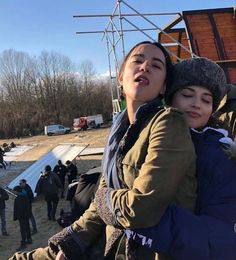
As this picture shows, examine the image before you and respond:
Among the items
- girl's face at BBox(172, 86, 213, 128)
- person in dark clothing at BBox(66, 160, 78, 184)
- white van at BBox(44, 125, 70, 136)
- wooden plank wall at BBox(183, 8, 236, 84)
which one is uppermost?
wooden plank wall at BBox(183, 8, 236, 84)

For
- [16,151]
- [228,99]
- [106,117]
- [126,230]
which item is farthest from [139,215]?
[106,117]

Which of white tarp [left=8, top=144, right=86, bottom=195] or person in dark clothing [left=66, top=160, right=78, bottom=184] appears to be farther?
white tarp [left=8, top=144, right=86, bottom=195]

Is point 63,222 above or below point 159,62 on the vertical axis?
below

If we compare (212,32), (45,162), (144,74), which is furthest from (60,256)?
(45,162)

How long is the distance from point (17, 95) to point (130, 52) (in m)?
62.8

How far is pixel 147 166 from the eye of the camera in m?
1.41

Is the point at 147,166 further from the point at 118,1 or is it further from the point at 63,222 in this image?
the point at 118,1

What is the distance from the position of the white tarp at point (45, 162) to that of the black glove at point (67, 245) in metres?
11.5

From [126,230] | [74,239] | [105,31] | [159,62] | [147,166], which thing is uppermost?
[105,31]

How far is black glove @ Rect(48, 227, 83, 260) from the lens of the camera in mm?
1752

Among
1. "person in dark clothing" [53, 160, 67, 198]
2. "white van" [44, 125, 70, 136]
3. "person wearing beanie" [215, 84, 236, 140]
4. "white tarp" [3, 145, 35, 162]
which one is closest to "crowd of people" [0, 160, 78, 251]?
"person in dark clothing" [53, 160, 67, 198]

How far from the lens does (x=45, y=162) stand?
1579 centimetres

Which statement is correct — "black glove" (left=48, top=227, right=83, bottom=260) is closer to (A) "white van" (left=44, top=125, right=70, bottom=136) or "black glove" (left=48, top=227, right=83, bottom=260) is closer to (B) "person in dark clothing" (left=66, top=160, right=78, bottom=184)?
(B) "person in dark clothing" (left=66, top=160, right=78, bottom=184)

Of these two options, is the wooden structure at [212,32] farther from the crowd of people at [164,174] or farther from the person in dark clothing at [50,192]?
the crowd of people at [164,174]
